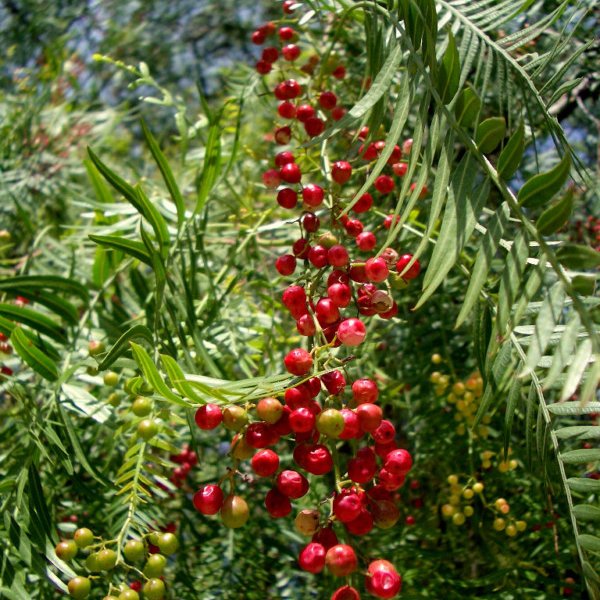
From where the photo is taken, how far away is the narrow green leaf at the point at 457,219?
0.50 metres

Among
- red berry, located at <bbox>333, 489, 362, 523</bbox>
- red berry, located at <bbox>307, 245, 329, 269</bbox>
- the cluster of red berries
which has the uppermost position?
red berry, located at <bbox>307, 245, 329, 269</bbox>

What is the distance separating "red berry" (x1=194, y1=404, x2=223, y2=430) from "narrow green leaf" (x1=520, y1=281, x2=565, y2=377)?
0.26 metres

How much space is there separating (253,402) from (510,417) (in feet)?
0.78

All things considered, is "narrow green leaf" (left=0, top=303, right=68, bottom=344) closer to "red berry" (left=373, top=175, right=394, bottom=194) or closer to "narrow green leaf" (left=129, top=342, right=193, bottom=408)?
"narrow green leaf" (left=129, top=342, right=193, bottom=408)

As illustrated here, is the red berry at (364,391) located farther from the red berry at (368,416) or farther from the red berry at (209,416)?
the red berry at (209,416)

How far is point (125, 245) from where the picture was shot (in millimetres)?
778

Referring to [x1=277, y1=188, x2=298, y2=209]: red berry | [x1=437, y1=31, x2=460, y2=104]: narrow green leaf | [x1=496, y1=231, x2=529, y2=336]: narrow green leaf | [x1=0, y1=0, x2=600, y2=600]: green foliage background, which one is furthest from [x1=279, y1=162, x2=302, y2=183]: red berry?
[x1=496, y1=231, x2=529, y2=336]: narrow green leaf

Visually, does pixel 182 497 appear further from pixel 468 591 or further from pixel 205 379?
pixel 205 379

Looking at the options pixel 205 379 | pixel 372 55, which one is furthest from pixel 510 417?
pixel 372 55

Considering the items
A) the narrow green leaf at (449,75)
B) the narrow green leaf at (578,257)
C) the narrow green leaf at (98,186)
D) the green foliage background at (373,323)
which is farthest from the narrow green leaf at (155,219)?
the narrow green leaf at (578,257)

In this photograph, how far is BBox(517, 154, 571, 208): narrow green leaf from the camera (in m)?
0.48

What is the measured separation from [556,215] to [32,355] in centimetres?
59

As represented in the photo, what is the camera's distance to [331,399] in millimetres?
582

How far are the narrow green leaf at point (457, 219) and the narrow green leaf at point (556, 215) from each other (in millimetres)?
52
